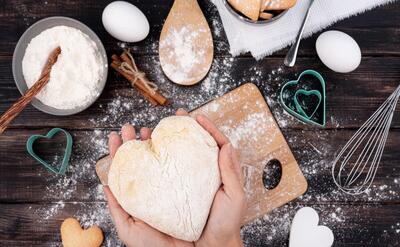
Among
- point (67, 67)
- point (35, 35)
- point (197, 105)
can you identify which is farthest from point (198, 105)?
point (35, 35)

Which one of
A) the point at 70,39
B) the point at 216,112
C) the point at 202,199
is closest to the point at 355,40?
the point at 216,112

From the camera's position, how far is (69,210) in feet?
4.21

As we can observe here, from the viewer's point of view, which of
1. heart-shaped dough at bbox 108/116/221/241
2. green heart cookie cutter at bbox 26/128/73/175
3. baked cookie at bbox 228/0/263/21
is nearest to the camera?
heart-shaped dough at bbox 108/116/221/241

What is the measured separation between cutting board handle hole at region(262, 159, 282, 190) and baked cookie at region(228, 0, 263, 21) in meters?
0.39

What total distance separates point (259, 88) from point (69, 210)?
61 centimetres

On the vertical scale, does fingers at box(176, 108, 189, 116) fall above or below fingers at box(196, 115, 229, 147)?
below

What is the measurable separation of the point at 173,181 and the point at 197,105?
31 centimetres

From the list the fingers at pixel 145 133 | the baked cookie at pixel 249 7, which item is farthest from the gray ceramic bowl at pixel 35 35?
the baked cookie at pixel 249 7

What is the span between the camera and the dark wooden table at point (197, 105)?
4.15 feet

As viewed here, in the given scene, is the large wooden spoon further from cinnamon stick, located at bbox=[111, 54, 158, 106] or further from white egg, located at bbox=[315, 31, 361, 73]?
white egg, located at bbox=[315, 31, 361, 73]

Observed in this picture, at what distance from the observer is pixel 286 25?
125 centimetres

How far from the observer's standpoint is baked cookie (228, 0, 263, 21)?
43.9 inches

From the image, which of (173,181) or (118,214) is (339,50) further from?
(118,214)

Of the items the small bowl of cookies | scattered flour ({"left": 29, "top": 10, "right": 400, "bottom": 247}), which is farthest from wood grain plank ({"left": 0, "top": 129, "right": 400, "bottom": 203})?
the small bowl of cookies
